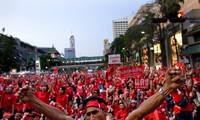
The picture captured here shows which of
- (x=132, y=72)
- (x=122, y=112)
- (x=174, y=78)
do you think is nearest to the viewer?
(x=174, y=78)

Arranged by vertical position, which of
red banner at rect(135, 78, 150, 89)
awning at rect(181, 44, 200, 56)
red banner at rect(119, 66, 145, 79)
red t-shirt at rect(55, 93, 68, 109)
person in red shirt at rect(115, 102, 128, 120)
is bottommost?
person in red shirt at rect(115, 102, 128, 120)

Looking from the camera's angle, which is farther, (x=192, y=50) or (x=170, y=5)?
(x=192, y=50)

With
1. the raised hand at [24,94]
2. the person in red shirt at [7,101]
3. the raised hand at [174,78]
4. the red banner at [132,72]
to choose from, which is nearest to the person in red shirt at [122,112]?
the person in red shirt at [7,101]

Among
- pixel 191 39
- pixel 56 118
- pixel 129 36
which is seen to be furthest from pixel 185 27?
pixel 56 118

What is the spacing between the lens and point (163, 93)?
2.65 metres

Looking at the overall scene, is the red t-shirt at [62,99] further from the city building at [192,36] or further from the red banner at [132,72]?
the city building at [192,36]

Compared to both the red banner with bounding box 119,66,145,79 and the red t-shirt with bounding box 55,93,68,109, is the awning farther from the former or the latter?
the red t-shirt with bounding box 55,93,68,109

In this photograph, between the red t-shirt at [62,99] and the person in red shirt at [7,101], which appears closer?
the person in red shirt at [7,101]

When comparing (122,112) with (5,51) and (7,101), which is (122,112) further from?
(5,51)

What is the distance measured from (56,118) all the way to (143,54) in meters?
75.1

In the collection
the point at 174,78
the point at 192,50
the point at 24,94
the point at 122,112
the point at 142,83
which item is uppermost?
the point at 192,50

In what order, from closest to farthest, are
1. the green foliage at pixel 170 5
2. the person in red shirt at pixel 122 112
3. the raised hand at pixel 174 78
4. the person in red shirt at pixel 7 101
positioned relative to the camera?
1. the raised hand at pixel 174 78
2. the person in red shirt at pixel 122 112
3. the person in red shirt at pixel 7 101
4. the green foliage at pixel 170 5

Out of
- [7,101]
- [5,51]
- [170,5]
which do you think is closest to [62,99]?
[7,101]

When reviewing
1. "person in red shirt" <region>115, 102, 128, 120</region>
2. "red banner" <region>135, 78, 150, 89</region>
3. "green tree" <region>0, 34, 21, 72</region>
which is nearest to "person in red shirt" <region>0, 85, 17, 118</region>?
"person in red shirt" <region>115, 102, 128, 120</region>
